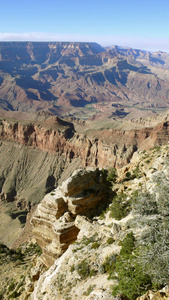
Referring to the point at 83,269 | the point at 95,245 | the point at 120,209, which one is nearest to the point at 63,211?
the point at 120,209

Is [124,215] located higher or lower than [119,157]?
higher

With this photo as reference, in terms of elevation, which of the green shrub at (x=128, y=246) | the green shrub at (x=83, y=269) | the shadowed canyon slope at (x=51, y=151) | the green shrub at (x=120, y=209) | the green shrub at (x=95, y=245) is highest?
the green shrub at (x=128, y=246)

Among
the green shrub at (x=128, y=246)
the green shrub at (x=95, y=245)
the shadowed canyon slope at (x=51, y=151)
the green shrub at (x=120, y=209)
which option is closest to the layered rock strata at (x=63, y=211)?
the green shrub at (x=120, y=209)

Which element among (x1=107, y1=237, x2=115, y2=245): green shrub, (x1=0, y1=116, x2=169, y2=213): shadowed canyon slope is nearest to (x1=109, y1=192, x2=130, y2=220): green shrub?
(x1=107, y1=237, x2=115, y2=245): green shrub

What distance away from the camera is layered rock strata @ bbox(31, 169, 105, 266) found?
27.8 meters

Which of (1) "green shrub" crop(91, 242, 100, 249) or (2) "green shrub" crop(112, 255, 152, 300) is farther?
(1) "green shrub" crop(91, 242, 100, 249)

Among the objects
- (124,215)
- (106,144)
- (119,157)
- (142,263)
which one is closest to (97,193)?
(124,215)

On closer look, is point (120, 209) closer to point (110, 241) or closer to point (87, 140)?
point (110, 241)

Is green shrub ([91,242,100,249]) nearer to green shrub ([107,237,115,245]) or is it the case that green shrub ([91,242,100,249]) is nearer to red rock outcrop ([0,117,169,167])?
green shrub ([107,237,115,245])

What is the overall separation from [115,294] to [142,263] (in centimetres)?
243

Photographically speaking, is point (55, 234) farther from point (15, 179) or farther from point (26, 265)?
point (15, 179)

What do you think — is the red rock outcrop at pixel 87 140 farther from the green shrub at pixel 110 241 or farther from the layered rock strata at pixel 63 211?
the green shrub at pixel 110 241

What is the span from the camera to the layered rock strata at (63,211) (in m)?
27.8

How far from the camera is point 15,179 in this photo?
315 ft
